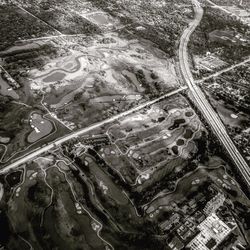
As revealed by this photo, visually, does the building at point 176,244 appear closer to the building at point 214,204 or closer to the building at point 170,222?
the building at point 170,222

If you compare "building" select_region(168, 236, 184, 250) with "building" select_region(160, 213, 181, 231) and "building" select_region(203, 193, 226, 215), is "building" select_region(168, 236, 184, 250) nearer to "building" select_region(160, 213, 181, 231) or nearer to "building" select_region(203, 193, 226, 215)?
"building" select_region(160, 213, 181, 231)

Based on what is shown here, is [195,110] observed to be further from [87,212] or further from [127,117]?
[87,212]

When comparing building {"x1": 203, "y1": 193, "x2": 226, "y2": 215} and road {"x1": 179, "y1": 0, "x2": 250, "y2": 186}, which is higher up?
road {"x1": 179, "y1": 0, "x2": 250, "y2": 186}

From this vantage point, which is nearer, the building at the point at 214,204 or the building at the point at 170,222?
the building at the point at 170,222

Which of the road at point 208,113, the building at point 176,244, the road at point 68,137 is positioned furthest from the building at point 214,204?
the road at point 68,137

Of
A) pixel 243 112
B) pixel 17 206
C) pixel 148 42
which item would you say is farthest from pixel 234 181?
pixel 148 42

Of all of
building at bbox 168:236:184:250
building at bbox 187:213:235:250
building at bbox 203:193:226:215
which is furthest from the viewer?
building at bbox 203:193:226:215

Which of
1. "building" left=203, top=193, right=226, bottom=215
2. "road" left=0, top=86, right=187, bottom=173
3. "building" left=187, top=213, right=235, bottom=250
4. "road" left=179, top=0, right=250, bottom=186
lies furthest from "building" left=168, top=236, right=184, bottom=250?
"road" left=0, top=86, right=187, bottom=173
